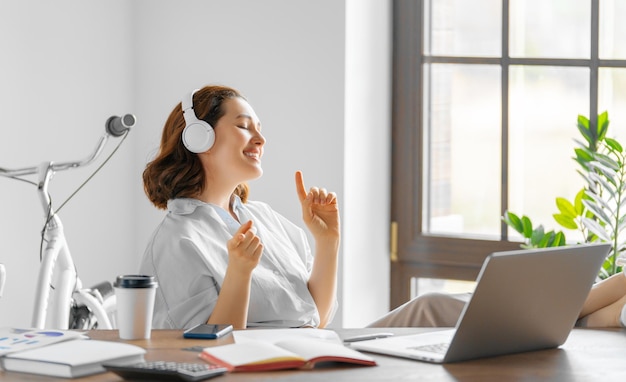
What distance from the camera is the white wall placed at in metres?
3.16

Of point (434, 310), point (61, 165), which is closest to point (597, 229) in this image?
point (434, 310)

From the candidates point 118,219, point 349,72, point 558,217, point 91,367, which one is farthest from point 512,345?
point 118,219

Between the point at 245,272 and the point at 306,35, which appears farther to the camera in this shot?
the point at 306,35

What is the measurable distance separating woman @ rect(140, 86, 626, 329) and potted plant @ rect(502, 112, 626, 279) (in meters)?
0.78

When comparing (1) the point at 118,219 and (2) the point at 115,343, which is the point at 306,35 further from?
(2) the point at 115,343

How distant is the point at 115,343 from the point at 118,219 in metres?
1.92

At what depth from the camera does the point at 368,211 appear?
11.6ft

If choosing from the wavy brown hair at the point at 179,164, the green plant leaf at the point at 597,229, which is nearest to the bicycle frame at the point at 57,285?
the wavy brown hair at the point at 179,164

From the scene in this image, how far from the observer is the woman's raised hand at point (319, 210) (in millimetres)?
2512

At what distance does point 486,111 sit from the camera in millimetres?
3600

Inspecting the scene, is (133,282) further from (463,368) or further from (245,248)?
(463,368)

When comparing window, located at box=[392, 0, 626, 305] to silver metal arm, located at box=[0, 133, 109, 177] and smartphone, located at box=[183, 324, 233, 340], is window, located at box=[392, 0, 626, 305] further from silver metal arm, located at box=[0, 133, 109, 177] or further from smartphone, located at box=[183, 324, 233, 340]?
smartphone, located at box=[183, 324, 233, 340]

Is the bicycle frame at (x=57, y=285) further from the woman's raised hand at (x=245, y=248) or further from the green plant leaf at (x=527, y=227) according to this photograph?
the green plant leaf at (x=527, y=227)

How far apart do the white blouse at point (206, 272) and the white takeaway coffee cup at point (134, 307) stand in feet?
1.75
